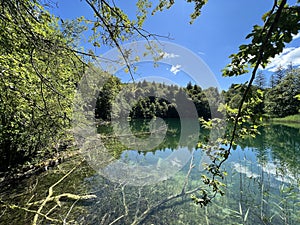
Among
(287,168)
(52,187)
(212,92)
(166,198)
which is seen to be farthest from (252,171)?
(212,92)

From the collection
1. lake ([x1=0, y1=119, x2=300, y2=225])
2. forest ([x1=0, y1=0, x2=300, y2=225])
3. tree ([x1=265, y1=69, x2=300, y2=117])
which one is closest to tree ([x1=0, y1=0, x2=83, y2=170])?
forest ([x1=0, y1=0, x2=300, y2=225])

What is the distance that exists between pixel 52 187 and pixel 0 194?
3.60ft

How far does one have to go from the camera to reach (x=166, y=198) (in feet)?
14.1

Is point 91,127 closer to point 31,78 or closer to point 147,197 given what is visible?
A: point 31,78

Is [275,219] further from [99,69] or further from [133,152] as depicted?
[133,152]

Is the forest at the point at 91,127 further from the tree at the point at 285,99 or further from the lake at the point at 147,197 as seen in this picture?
the tree at the point at 285,99

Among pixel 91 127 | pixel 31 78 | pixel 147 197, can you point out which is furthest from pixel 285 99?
pixel 31 78

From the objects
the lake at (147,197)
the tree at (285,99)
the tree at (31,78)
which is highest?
the tree at (285,99)

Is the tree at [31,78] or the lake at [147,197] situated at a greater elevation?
the tree at [31,78]

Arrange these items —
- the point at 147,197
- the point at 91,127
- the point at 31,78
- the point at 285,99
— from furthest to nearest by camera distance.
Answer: the point at 285,99 → the point at 91,127 → the point at 147,197 → the point at 31,78

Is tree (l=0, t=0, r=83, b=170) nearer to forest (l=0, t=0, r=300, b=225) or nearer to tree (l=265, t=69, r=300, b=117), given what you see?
forest (l=0, t=0, r=300, b=225)

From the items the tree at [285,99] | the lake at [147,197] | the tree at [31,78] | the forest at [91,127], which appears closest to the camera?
the forest at [91,127]

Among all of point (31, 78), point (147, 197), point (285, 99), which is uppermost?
point (285, 99)

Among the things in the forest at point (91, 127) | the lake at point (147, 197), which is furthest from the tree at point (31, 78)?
the lake at point (147, 197)
